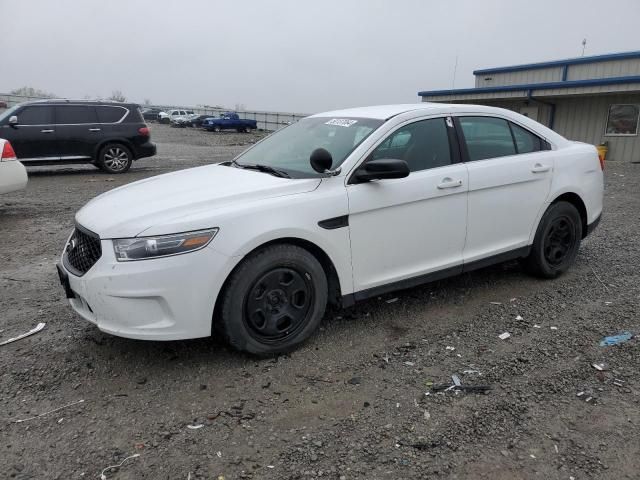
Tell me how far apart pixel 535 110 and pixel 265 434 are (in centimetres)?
2226

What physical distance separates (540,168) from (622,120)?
17.0m

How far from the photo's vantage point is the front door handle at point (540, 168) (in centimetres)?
479

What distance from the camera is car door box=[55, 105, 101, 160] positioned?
41.8ft

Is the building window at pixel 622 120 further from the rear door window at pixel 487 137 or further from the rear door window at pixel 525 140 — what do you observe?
the rear door window at pixel 487 137

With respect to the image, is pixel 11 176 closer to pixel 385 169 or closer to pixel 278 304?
pixel 278 304

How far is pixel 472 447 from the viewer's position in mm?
2711

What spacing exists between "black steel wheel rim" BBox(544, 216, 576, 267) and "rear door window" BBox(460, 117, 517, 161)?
876 millimetres

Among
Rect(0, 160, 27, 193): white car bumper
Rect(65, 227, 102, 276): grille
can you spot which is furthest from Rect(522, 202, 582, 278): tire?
Rect(0, 160, 27, 193): white car bumper

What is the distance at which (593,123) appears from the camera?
787 inches

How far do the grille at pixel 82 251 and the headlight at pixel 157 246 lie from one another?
0.23 metres

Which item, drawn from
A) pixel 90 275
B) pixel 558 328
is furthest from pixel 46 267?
pixel 558 328

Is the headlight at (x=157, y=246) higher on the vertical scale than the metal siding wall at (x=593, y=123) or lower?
higher

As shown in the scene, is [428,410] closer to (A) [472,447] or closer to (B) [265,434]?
→ (A) [472,447]

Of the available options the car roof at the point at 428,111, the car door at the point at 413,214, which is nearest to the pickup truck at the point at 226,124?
the car roof at the point at 428,111
